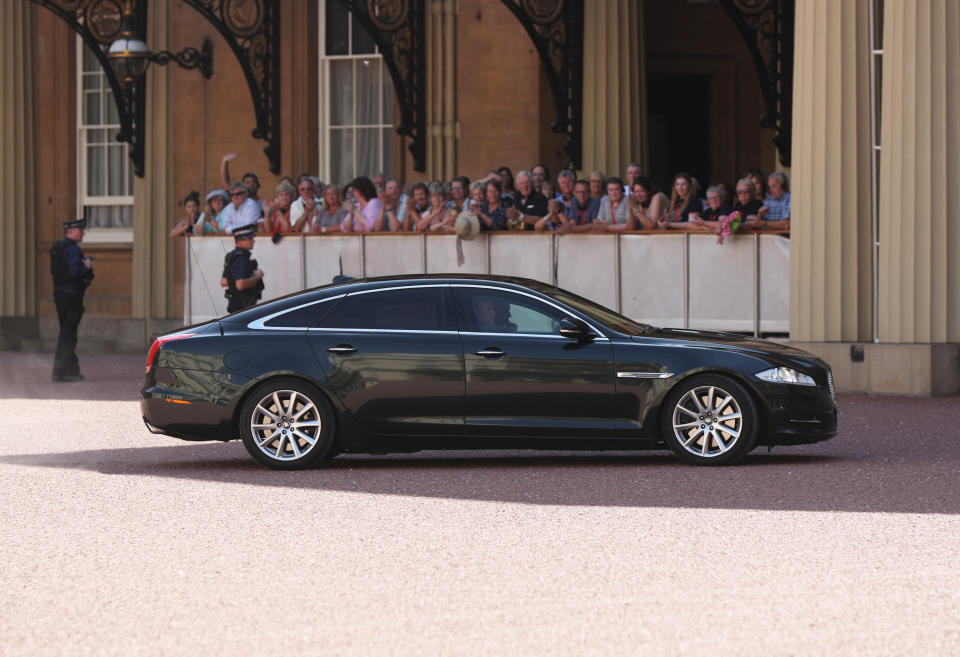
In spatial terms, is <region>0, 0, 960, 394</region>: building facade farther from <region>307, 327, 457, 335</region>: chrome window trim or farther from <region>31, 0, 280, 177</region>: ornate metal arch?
<region>307, 327, 457, 335</region>: chrome window trim

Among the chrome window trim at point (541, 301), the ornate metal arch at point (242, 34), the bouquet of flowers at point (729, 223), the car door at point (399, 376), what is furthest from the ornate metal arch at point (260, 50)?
the car door at point (399, 376)

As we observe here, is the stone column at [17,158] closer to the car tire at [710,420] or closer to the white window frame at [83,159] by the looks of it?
the white window frame at [83,159]

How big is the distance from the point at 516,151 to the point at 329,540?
15.6 meters

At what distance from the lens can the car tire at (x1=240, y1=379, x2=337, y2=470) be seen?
11.3 m

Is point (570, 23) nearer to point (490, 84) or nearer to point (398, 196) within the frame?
point (490, 84)

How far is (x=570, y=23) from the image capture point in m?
21.9

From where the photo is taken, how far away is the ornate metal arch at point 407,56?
921 inches

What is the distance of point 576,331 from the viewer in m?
11.2

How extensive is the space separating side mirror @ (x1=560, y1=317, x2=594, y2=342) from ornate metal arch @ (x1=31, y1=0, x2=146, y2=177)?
14859 mm

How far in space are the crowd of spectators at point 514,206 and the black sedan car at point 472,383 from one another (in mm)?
6112

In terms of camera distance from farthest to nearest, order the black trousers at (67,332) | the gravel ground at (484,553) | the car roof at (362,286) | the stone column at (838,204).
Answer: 1. the black trousers at (67,332)
2. the stone column at (838,204)
3. the car roof at (362,286)
4. the gravel ground at (484,553)

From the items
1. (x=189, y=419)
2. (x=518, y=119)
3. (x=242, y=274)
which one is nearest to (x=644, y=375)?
(x=189, y=419)

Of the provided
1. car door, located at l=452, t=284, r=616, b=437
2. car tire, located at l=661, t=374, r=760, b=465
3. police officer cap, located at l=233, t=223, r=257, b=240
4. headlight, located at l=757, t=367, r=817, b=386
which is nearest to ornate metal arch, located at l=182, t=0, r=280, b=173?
police officer cap, located at l=233, t=223, r=257, b=240

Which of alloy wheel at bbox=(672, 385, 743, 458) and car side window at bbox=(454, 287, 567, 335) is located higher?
car side window at bbox=(454, 287, 567, 335)
